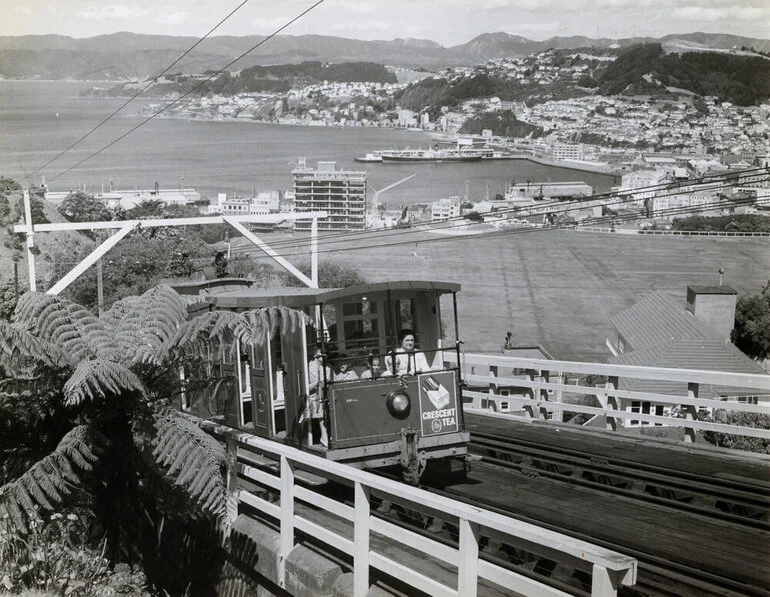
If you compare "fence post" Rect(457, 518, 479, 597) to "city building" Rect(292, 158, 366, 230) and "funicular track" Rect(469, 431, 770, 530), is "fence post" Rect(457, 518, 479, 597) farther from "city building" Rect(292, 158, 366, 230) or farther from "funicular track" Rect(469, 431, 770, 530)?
"city building" Rect(292, 158, 366, 230)

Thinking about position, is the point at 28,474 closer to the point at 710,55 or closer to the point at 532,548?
the point at 532,548

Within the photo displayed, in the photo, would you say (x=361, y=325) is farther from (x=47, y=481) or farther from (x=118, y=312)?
(x=47, y=481)

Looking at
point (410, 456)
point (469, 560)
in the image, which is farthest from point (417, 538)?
point (410, 456)

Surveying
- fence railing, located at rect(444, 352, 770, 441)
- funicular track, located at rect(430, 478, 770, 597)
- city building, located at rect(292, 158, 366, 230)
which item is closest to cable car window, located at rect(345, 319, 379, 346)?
fence railing, located at rect(444, 352, 770, 441)

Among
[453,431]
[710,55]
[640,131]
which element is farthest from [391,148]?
[453,431]

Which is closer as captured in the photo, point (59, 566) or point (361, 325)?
point (59, 566)

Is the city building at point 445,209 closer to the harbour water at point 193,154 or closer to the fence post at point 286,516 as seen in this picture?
the harbour water at point 193,154
